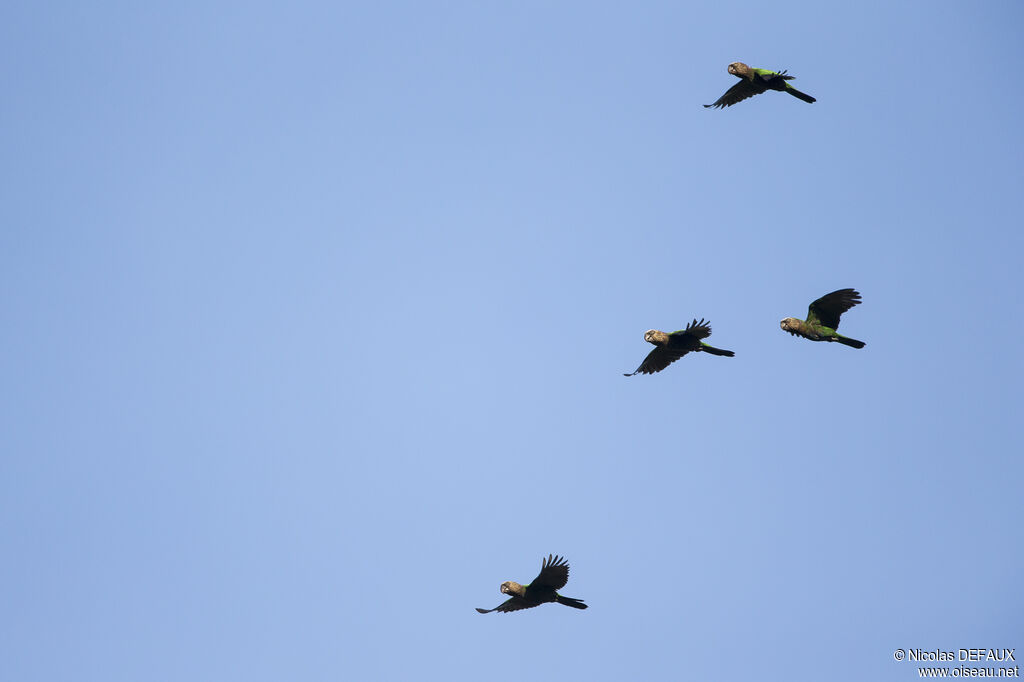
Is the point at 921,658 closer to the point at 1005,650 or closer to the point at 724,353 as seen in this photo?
the point at 1005,650

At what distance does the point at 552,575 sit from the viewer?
117ft

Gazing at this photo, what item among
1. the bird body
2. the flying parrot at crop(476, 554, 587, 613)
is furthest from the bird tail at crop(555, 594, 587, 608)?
the bird body

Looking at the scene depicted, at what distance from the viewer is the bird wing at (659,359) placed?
39688 mm

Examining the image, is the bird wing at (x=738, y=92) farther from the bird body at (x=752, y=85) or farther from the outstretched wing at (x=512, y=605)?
the outstretched wing at (x=512, y=605)

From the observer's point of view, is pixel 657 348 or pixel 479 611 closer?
pixel 479 611

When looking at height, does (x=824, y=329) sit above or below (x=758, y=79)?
below

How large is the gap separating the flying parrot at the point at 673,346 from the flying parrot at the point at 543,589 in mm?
7728

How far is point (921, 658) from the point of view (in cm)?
5550

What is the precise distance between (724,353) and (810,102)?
967 centimetres

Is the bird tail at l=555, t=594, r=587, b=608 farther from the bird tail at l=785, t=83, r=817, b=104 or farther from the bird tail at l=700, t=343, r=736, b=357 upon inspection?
the bird tail at l=785, t=83, r=817, b=104

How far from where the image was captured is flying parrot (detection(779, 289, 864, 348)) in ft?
123

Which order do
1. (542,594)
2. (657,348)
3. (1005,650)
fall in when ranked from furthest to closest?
(1005,650), (657,348), (542,594)

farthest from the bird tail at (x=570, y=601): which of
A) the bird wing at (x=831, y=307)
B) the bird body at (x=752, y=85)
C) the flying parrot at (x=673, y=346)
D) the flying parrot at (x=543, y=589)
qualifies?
the bird body at (x=752, y=85)

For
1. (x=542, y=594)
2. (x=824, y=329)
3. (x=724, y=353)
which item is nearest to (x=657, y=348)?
(x=724, y=353)
